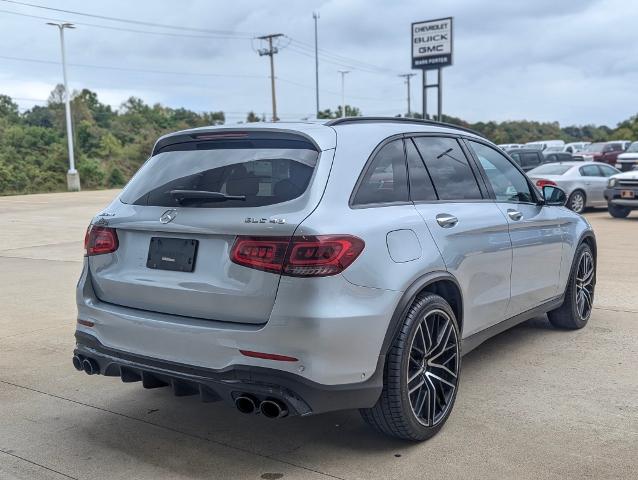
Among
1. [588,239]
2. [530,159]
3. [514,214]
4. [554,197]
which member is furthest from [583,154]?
[514,214]

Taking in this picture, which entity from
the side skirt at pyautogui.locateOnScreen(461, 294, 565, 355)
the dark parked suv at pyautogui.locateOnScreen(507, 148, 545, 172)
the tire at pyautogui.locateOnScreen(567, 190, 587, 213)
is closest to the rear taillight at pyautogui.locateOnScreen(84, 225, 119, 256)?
the side skirt at pyautogui.locateOnScreen(461, 294, 565, 355)

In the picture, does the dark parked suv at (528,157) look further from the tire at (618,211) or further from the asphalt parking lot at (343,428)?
the asphalt parking lot at (343,428)

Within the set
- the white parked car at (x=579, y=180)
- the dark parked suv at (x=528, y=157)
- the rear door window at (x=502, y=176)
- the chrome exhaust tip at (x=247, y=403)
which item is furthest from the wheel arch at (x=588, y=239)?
the dark parked suv at (x=528, y=157)

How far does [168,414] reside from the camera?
4266mm

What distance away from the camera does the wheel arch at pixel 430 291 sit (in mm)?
3449

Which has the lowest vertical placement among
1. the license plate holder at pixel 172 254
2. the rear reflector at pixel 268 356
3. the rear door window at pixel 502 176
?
the rear reflector at pixel 268 356

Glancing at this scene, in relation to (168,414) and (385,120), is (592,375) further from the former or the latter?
(168,414)

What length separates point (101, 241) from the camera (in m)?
3.88

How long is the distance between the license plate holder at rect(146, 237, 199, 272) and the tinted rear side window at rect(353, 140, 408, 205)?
85 centimetres

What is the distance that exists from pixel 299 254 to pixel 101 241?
1307 millimetres

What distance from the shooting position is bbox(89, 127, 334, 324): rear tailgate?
10.8ft

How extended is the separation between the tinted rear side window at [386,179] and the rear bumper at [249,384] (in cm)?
86

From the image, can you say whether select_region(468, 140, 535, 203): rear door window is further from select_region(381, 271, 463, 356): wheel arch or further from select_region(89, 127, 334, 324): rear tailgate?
select_region(89, 127, 334, 324): rear tailgate

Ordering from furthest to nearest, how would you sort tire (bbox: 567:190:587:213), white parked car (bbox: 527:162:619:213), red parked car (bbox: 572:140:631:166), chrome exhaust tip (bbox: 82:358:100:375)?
red parked car (bbox: 572:140:631:166)
tire (bbox: 567:190:587:213)
white parked car (bbox: 527:162:619:213)
chrome exhaust tip (bbox: 82:358:100:375)
